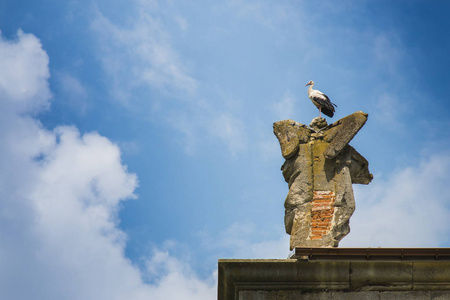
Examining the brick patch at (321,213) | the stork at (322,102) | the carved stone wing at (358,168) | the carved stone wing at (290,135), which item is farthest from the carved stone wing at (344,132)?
A: the stork at (322,102)

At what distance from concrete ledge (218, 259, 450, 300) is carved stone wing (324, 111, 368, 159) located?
3110 millimetres

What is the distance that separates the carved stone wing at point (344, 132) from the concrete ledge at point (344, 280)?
3.11 meters

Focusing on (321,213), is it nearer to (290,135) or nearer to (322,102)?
(290,135)

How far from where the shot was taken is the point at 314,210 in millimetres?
13336

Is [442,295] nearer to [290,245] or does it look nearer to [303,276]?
[303,276]

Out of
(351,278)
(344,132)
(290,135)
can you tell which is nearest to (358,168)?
(344,132)

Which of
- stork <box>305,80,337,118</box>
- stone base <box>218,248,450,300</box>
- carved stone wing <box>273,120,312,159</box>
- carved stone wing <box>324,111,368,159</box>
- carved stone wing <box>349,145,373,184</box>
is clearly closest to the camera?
stone base <box>218,248,450,300</box>

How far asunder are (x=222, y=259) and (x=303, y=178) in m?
2.97

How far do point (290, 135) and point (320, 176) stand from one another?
104 centimetres

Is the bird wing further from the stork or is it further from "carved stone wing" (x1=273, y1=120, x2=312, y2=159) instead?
"carved stone wing" (x1=273, y1=120, x2=312, y2=159)

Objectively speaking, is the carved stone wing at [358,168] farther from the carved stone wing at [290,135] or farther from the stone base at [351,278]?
the stone base at [351,278]

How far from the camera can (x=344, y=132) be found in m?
13.8

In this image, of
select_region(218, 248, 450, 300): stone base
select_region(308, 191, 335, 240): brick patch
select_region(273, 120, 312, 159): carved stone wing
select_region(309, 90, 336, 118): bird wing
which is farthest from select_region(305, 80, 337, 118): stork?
select_region(218, 248, 450, 300): stone base

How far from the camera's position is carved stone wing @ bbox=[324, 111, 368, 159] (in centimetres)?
1370
